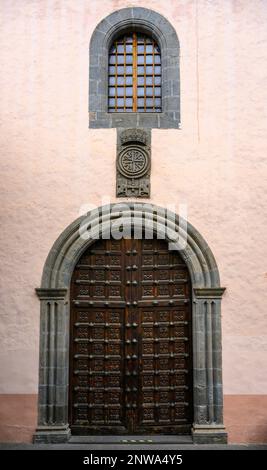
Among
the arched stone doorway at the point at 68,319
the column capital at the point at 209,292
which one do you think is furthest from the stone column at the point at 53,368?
the column capital at the point at 209,292

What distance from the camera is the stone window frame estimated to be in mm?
8047

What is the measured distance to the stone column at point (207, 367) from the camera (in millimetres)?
7496

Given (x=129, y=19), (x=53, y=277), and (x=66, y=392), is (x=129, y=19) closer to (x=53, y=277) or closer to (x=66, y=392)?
(x=53, y=277)

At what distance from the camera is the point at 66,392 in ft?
25.0

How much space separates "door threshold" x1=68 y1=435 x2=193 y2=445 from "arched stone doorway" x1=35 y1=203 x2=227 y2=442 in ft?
0.54

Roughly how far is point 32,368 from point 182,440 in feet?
7.14

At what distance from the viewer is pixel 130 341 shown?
784 cm

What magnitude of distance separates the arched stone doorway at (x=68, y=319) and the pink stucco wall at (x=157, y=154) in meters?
0.14

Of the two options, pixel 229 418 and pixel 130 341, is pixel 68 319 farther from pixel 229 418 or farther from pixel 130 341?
pixel 229 418

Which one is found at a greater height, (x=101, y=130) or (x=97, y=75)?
(x=97, y=75)

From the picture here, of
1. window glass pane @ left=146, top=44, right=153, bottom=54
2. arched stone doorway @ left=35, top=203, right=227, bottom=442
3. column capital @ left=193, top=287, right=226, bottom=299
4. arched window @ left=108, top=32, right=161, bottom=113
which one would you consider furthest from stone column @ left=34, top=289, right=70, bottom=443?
window glass pane @ left=146, top=44, right=153, bottom=54

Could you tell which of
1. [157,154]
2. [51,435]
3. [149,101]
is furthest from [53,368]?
[149,101]

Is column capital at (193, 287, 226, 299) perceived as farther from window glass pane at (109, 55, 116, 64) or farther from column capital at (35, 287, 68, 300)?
window glass pane at (109, 55, 116, 64)
